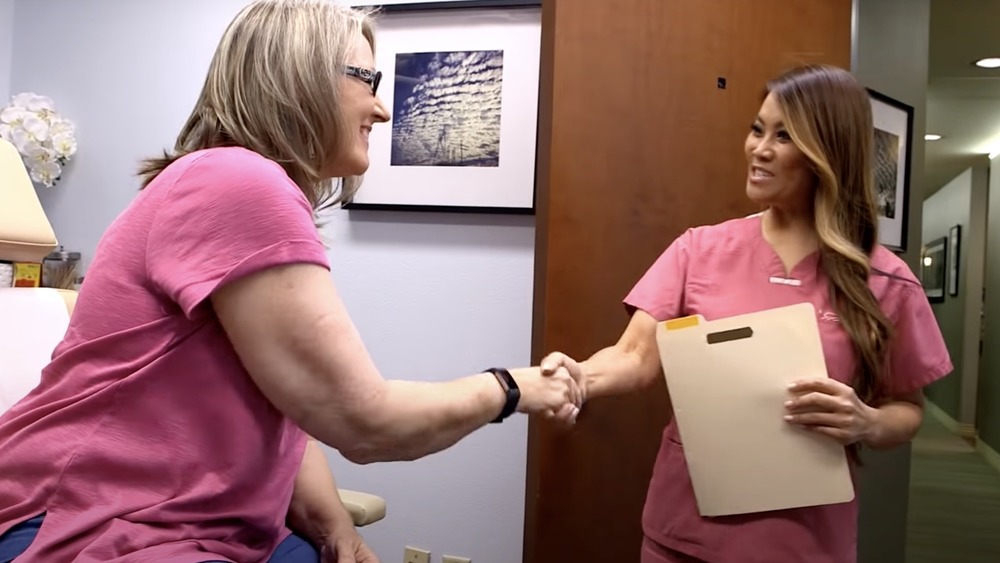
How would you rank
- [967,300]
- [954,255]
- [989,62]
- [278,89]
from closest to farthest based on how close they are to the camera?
[278,89], [989,62], [967,300], [954,255]

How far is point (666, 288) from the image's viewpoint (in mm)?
1216

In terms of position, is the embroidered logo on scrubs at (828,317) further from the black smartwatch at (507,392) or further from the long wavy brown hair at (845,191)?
the black smartwatch at (507,392)

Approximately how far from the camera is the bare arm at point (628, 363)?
123 cm

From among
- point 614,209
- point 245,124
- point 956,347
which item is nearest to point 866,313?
point 614,209

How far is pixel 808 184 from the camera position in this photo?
1.19m

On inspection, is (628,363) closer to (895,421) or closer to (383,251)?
(895,421)

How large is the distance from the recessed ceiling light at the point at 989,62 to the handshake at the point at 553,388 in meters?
3.92

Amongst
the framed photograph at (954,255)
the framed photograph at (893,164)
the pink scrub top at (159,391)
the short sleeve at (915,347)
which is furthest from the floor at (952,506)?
the pink scrub top at (159,391)

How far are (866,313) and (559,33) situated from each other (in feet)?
2.53

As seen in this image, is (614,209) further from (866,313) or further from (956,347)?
Answer: (956,347)

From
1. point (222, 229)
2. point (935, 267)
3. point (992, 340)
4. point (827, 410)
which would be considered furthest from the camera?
point (935, 267)

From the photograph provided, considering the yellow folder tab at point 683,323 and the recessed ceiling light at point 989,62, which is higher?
the recessed ceiling light at point 989,62

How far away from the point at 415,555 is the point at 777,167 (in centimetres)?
138

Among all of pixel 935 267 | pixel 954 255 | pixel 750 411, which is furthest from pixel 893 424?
pixel 935 267
